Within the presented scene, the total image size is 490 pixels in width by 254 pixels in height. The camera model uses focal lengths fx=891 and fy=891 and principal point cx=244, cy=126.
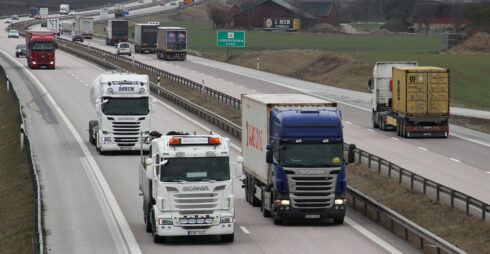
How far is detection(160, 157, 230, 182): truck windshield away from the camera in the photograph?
21.7m

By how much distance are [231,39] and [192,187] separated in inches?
3167

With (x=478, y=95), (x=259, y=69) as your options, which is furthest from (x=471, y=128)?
(x=259, y=69)

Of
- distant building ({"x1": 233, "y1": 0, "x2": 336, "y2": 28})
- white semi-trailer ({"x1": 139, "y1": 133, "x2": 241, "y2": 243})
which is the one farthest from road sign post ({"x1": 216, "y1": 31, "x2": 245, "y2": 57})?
distant building ({"x1": 233, "y1": 0, "x2": 336, "y2": 28})

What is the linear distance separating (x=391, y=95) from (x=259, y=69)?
48133 mm

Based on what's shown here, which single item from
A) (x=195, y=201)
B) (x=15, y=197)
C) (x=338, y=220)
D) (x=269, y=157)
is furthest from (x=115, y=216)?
(x=15, y=197)

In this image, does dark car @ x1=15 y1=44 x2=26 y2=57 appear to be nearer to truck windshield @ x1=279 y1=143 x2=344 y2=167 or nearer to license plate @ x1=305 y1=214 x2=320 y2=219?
truck windshield @ x1=279 y1=143 x2=344 y2=167

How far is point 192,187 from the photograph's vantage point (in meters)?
21.6

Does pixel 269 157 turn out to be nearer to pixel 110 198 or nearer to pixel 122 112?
pixel 110 198

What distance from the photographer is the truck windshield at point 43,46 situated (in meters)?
84.6

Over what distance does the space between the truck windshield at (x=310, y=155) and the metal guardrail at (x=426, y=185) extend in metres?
3.82

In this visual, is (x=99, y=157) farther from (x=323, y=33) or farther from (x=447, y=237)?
(x=323, y=33)

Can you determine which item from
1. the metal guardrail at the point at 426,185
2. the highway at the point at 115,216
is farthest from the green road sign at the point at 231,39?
the metal guardrail at the point at 426,185

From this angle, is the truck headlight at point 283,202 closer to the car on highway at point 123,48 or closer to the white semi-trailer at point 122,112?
the white semi-trailer at point 122,112

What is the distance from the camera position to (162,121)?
50844 mm
